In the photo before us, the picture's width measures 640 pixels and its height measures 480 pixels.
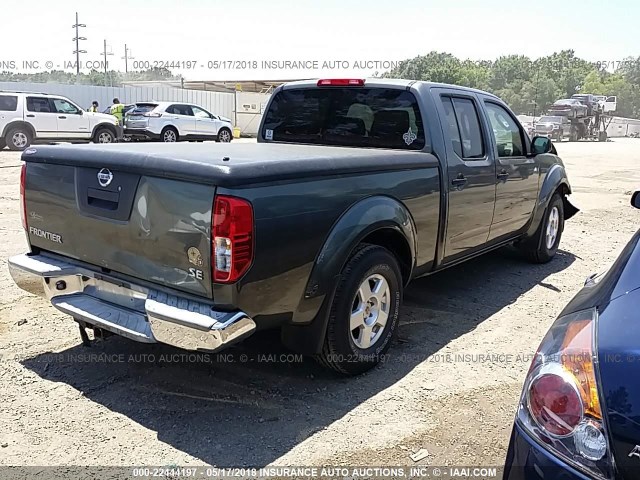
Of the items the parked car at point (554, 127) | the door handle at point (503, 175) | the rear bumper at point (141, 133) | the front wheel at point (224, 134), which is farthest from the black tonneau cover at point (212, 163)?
the parked car at point (554, 127)

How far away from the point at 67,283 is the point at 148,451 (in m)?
1.17

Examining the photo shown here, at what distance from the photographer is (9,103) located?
17828 millimetres

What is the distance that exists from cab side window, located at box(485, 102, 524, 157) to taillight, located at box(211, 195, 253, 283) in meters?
3.35

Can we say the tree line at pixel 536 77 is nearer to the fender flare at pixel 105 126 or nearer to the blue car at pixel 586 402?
the fender flare at pixel 105 126

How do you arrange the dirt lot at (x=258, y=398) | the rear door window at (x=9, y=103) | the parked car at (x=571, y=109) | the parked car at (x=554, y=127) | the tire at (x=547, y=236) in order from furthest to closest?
1. the parked car at (x=571, y=109)
2. the parked car at (x=554, y=127)
3. the rear door window at (x=9, y=103)
4. the tire at (x=547, y=236)
5. the dirt lot at (x=258, y=398)

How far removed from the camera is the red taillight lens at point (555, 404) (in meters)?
1.80

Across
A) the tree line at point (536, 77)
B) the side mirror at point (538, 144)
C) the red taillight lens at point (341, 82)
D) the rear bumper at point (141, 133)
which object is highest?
the tree line at point (536, 77)

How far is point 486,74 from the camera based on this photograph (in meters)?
122

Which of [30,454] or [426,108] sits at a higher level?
[426,108]

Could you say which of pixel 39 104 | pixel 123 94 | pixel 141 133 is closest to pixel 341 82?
Answer: pixel 39 104

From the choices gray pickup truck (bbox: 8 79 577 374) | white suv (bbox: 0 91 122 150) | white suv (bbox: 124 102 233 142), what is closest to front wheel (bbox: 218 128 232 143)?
white suv (bbox: 124 102 233 142)

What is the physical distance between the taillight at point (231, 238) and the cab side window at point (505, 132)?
3.35 meters

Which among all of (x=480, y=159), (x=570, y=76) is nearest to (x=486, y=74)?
(x=570, y=76)

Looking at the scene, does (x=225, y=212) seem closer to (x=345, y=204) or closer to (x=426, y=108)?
(x=345, y=204)
